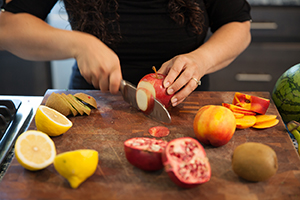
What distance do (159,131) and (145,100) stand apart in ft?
0.48

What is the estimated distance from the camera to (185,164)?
760 mm

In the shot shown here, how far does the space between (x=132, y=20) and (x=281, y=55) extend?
176cm

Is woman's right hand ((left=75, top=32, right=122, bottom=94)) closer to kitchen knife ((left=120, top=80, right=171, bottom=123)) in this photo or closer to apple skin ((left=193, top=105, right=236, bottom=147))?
kitchen knife ((left=120, top=80, right=171, bottom=123))

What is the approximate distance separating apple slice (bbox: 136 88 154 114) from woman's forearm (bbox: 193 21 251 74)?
332 mm

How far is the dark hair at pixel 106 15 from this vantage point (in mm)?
1297

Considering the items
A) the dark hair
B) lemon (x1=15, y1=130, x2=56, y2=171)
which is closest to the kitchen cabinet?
the dark hair

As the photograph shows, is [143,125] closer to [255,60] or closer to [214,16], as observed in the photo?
[214,16]

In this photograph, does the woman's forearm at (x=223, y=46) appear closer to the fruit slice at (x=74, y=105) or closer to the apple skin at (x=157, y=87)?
the apple skin at (x=157, y=87)

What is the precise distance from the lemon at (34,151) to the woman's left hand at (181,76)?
1.74 feet

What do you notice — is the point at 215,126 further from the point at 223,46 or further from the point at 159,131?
the point at 223,46

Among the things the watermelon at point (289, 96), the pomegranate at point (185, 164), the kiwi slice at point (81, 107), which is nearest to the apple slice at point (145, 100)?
the kiwi slice at point (81, 107)

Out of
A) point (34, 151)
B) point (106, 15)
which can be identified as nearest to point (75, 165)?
point (34, 151)

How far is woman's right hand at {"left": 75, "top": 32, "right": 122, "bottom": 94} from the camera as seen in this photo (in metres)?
1.06

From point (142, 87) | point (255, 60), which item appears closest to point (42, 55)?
point (142, 87)
